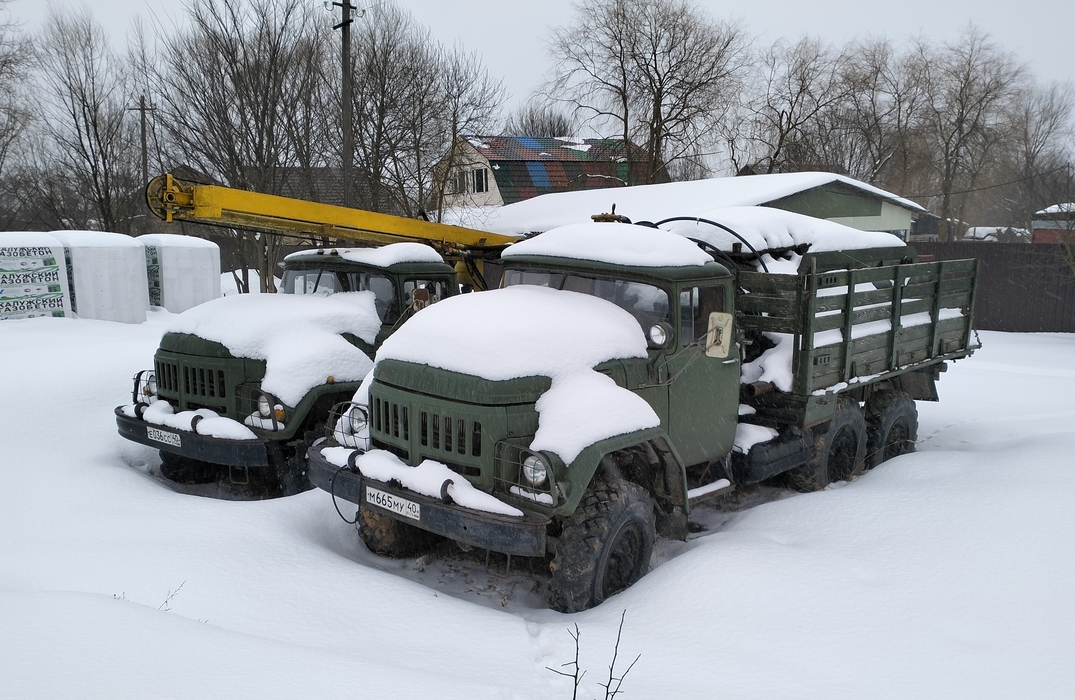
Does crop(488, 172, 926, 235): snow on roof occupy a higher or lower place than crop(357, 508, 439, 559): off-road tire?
higher

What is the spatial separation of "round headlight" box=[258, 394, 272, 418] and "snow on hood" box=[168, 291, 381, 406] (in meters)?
0.08

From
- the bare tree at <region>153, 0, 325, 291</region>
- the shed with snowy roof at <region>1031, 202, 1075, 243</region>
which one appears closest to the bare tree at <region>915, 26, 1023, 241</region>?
the shed with snowy roof at <region>1031, 202, 1075, 243</region>

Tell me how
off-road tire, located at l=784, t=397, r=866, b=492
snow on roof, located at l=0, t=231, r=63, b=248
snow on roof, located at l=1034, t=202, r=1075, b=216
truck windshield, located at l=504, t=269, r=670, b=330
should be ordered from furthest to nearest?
snow on roof, located at l=1034, t=202, r=1075, b=216
snow on roof, located at l=0, t=231, r=63, b=248
off-road tire, located at l=784, t=397, r=866, b=492
truck windshield, located at l=504, t=269, r=670, b=330

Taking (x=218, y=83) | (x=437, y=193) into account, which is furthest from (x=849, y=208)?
(x=218, y=83)

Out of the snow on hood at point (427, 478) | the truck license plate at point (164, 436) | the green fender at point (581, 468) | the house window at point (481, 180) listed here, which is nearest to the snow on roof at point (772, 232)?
the green fender at point (581, 468)

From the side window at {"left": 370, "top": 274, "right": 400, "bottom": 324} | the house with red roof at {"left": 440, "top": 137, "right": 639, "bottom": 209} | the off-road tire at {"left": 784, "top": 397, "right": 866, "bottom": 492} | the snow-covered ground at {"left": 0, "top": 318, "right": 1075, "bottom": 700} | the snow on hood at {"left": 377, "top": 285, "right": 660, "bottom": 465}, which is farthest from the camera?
the house with red roof at {"left": 440, "top": 137, "right": 639, "bottom": 209}

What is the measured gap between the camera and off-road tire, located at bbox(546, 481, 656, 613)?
4121 millimetres

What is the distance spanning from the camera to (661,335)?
187 inches

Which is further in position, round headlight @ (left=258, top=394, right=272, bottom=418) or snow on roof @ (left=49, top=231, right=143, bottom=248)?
snow on roof @ (left=49, top=231, right=143, bottom=248)

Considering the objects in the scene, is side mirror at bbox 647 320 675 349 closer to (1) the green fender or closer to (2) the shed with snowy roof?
(1) the green fender

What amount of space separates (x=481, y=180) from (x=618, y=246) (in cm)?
2704

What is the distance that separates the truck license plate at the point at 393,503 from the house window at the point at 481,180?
27280 mm

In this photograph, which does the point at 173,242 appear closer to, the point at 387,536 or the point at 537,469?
the point at 387,536

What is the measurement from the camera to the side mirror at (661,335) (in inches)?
187
